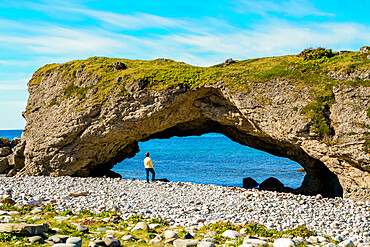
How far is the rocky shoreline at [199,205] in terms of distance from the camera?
51.6 feet

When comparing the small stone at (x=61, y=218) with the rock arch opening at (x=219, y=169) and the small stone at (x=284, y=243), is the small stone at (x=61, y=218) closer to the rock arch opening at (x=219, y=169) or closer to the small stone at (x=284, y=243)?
the small stone at (x=284, y=243)

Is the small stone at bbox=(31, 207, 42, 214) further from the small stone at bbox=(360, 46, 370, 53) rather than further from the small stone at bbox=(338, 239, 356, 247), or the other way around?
the small stone at bbox=(360, 46, 370, 53)

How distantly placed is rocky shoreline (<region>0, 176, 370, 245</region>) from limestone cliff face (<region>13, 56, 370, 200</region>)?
3.38 meters

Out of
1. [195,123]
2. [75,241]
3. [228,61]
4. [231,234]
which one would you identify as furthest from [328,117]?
[75,241]

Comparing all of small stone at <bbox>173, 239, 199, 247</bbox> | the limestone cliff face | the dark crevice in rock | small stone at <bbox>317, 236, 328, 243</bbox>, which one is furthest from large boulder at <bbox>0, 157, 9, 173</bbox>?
small stone at <bbox>317, 236, 328, 243</bbox>

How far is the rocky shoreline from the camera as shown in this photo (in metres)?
15.7

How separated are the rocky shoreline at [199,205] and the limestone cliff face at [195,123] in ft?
11.1

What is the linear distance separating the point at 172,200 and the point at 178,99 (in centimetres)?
860

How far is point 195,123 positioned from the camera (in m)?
31.3

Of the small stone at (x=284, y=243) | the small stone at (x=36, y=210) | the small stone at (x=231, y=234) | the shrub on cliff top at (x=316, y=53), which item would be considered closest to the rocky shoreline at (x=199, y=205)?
the small stone at (x=36, y=210)

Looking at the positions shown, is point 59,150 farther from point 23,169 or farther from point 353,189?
point 353,189

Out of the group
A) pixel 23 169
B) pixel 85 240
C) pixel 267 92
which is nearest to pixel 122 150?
pixel 23 169

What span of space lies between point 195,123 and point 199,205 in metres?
13.0

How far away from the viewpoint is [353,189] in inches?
845
